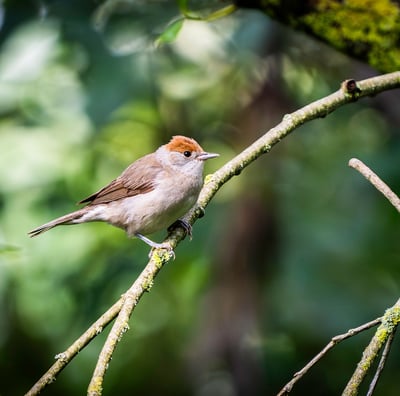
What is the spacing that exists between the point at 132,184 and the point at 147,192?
0.48 ft

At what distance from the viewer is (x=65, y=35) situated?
4.71 metres

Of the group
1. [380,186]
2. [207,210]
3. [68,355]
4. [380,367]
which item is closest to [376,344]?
[380,367]

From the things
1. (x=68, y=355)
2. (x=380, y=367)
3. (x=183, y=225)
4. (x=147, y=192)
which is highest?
(x=147, y=192)

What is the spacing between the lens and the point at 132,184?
4387 mm

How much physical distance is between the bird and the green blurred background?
1.58 feet

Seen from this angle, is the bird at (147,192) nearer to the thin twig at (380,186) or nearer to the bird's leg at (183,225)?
the bird's leg at (183,225)

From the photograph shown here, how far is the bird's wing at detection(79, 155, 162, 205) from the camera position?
4.35 metres

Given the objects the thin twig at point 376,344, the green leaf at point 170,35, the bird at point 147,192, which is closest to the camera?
the thin twig at point 376,344

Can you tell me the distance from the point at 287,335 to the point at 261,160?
1.40 m

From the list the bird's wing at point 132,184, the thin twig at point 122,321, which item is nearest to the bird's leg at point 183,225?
the bird's wing at point 132,184

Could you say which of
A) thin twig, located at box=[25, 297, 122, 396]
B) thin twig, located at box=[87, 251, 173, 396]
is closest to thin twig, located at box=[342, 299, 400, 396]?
thin twig, located at box=[87, 251, 173, 396]

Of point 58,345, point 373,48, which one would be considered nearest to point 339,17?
point 373,48

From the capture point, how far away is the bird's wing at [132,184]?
14.3 ft

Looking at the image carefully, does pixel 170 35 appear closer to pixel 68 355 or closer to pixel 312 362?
pixel 68 355
